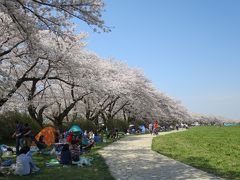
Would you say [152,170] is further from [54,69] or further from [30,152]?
[54,69]

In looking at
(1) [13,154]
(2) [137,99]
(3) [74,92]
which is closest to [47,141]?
(1) [13,154]

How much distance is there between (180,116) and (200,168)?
8908 centimetres

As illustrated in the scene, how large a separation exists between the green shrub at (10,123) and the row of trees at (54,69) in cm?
52

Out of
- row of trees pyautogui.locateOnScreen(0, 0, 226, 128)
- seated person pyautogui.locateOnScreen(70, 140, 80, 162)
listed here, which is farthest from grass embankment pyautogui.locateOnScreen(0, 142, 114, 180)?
row of trees pyautogui.locateOnScreen(0, 0, 226, 128)

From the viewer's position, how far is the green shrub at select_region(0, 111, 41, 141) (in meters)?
25.8

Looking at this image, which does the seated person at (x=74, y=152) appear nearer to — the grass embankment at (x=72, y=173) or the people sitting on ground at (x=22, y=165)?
the grass embankment at (x=72, y=173)

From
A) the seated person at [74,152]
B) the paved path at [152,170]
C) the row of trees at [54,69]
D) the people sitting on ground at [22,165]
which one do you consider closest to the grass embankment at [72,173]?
the people sitting on ground at [22,165]

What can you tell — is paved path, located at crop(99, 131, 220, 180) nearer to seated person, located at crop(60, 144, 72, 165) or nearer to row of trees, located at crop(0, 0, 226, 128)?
seated person, located at crop(60, 144, 72, 165)

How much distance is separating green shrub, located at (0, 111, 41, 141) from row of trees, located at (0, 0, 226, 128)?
520mm

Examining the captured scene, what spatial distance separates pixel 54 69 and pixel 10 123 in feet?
Result: 17.1

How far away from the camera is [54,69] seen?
26.0 meters

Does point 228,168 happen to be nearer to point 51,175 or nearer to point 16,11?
point 51,175

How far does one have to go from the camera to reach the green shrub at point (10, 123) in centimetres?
2581

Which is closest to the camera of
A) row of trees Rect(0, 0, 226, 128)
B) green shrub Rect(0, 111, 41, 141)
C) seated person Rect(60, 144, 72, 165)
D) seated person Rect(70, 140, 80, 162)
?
row of trees Rect(0, 0, 226, 128)
